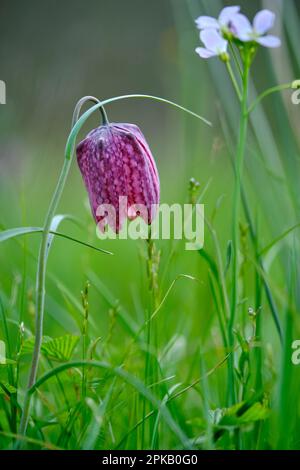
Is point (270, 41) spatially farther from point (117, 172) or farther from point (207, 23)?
point (117, 172)

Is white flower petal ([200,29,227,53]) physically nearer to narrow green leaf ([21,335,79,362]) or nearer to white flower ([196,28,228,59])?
white flower ([196,28,228,59])

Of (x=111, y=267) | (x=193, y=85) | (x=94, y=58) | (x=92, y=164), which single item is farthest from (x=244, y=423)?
(x=94, y=58)

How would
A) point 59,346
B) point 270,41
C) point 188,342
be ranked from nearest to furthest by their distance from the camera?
point 270,41
point 59,346
point 188,342

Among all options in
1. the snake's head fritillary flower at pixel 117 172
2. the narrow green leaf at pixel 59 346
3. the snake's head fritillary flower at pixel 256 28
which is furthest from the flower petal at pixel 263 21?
the narrow green leaf at pixel 59 346

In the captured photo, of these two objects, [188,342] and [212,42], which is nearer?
[212,42]

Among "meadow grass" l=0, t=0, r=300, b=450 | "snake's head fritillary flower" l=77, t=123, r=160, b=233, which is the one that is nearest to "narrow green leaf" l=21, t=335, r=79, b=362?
"meadow grass" l=0, t=0, r=300, b=450

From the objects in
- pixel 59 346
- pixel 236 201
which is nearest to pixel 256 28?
pixel 236 201
